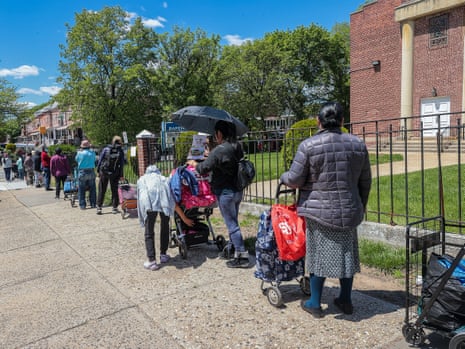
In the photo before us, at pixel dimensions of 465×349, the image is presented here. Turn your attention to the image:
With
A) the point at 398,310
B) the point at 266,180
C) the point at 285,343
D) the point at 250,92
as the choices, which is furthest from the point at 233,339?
the point at 250,92

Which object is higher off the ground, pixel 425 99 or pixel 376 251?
pixel 425 99

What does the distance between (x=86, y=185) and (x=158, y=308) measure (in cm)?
680

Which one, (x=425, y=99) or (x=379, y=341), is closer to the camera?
(x=379, y=341)

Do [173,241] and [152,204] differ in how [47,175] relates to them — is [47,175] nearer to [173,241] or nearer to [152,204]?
[173,241]

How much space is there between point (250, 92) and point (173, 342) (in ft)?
96.0

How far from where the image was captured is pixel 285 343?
9.89ft

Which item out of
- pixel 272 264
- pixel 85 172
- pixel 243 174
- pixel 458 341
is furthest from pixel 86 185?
pixel 458 341

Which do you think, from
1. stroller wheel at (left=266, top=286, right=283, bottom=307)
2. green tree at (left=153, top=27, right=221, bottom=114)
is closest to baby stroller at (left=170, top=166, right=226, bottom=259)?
stroller wheel at (left=266, top=286, right=283, bottom=307)

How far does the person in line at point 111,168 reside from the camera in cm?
899

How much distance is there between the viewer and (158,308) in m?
3.72

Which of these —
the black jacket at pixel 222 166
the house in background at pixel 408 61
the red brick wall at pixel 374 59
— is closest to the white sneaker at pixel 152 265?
the black jacket at pixel 222 166

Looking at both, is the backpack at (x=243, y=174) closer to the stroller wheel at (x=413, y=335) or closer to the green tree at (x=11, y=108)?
the stroller wheel at (x=413, y=335)

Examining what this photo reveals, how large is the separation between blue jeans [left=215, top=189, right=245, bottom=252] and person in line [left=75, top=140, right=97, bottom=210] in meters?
6.07

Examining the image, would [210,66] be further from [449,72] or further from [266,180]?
[266,180]
